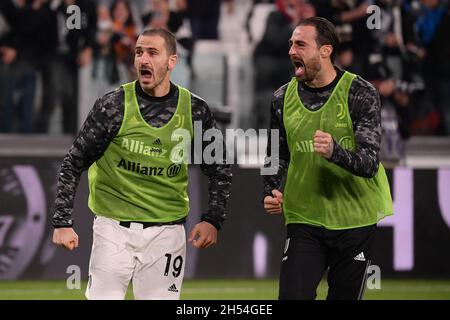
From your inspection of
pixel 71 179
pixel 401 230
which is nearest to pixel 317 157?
pixel 71 179

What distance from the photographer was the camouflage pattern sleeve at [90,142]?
6023 millimetres

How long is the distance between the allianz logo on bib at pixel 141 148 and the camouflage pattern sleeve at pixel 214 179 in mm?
271

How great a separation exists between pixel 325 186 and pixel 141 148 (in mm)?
1066

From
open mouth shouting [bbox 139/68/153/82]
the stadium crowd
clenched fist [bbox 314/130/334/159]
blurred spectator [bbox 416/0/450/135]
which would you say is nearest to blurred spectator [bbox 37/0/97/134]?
the stadium crowd

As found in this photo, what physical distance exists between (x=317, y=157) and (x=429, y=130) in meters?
6.61

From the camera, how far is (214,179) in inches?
251

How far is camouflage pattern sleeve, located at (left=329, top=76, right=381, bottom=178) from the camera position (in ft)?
18.9

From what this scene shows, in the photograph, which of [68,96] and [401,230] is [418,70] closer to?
[401,230]

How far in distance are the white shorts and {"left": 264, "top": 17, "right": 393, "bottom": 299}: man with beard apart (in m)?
0.61

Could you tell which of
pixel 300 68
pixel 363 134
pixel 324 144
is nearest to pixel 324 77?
pixel 300 68

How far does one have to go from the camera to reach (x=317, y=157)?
6.19 meters

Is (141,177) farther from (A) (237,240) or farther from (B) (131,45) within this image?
(B) (131,45)
